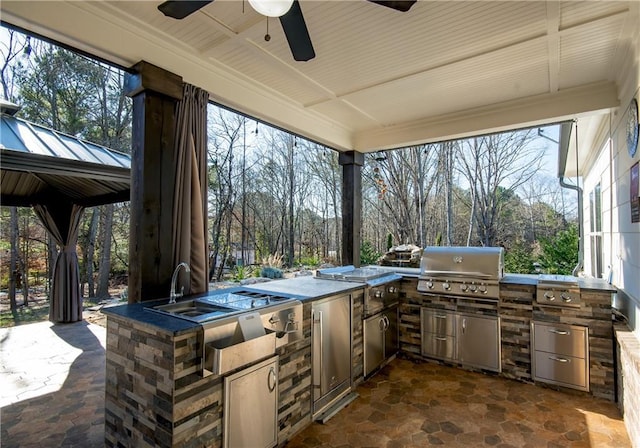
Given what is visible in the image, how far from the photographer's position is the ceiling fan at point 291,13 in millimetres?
1403

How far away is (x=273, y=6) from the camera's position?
1.41 metres

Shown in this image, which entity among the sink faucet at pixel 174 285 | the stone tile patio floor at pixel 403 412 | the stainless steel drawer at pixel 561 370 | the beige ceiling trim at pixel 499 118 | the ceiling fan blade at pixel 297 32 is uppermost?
the beige ceiling trim at pixel 499 118

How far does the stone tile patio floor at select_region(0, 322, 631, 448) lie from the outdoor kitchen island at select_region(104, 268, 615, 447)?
8.8 inches

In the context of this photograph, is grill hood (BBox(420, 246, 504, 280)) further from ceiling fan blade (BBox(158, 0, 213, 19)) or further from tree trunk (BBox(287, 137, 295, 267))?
tree trunk (BBox(287, 137, 295, 267))

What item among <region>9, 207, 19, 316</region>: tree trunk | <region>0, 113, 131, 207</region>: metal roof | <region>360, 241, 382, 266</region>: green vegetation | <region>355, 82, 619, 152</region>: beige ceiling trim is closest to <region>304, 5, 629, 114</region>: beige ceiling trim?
<region>355, 82, 619, 152</region>: beige ceiling trim

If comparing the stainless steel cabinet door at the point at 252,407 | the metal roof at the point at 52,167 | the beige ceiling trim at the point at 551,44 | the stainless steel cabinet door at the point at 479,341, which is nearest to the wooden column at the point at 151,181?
the stainless steel cabinet door at the point at 252,407

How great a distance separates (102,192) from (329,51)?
4.14 meters

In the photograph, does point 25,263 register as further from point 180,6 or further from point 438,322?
point 438,322

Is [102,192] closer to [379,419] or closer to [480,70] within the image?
[379,419]

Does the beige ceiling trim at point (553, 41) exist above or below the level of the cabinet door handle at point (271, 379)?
above

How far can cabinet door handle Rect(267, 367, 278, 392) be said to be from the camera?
6.40ft

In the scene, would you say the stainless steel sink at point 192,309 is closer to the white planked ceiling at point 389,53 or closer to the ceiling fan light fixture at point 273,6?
the ceiling fan light fixture at point 273,6

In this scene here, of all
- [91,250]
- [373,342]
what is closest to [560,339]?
[373,342]

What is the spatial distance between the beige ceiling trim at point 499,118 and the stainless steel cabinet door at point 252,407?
3160 millimetres
